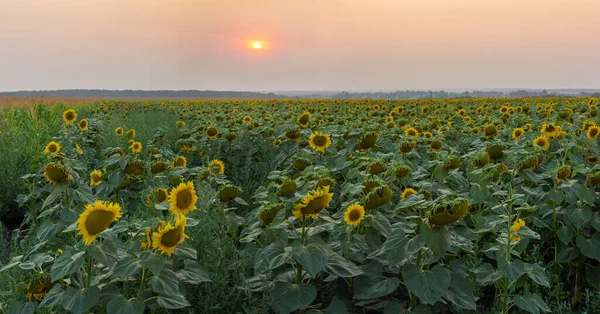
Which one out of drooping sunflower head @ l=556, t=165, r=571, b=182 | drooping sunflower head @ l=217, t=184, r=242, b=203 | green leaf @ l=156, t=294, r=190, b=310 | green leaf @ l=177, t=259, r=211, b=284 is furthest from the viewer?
drooping sunflower head @ l=556, t=165, r=571, b=182

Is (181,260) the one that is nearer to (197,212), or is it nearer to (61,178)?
(197,212)

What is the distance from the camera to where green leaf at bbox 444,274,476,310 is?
250cm

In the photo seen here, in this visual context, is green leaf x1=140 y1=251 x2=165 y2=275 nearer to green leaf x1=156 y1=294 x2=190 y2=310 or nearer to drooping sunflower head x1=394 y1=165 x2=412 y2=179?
green leaf x1=156 y1=294 x2=190 y2=310

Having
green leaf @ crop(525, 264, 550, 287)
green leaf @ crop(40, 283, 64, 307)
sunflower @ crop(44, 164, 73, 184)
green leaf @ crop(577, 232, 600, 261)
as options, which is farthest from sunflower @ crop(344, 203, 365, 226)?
green leaf @ crop(577, 232, 600, 261)

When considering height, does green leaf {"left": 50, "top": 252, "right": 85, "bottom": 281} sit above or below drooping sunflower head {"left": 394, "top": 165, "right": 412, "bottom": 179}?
below

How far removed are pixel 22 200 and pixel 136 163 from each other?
4.15ft

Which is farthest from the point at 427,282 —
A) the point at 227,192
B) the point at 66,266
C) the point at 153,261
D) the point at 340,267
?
the point at 66,266

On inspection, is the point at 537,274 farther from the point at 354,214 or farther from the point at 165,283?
the point at 165,283

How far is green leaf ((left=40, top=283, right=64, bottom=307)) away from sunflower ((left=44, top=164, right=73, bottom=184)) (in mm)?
945

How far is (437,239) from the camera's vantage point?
2262 millimetres

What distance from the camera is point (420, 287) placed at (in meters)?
2.35

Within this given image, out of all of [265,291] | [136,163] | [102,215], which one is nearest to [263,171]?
[136,163]

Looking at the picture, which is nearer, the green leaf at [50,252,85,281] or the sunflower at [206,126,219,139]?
the green leaf at [50,252,85,281]

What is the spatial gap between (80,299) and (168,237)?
1.52 feet
